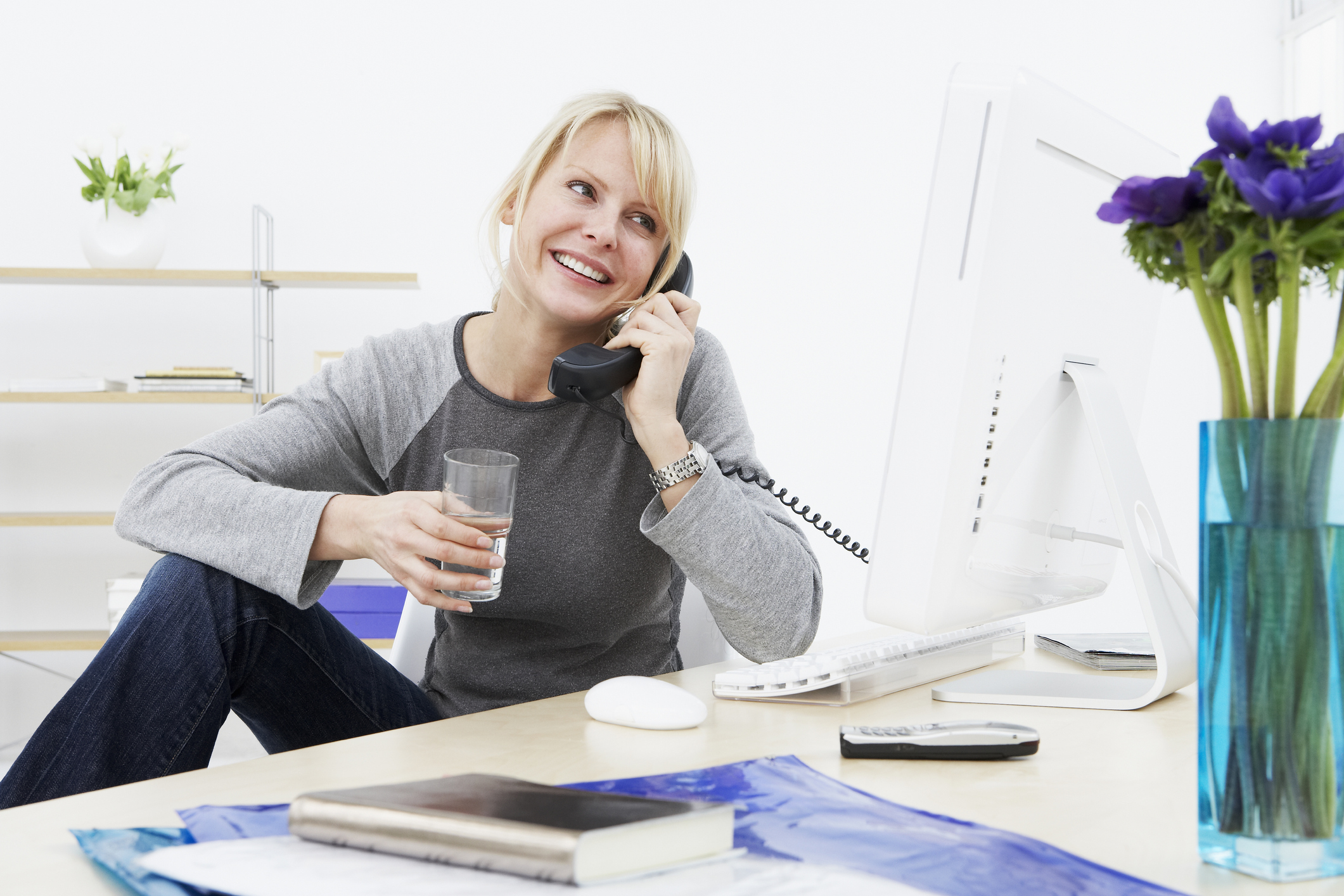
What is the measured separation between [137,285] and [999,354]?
111 inches

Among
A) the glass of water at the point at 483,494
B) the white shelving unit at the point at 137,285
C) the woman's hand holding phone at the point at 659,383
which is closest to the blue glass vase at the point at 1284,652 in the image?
the glass of water at the point at 483,494

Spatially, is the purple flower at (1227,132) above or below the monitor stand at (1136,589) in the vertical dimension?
above

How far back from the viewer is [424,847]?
41cm

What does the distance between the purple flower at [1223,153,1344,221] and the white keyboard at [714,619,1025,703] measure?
510 millimetres

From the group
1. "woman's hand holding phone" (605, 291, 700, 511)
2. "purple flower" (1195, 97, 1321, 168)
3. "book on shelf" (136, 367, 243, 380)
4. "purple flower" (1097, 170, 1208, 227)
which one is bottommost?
"book on shelf" (136, 367, 243, 380)

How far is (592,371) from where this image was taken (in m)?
1.12

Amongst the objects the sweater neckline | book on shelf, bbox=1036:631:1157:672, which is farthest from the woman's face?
book on shelf, bbox=1036:631:1157:672

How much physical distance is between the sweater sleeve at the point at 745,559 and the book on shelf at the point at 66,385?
7.60 feet

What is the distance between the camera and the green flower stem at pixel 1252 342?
1.48 feet

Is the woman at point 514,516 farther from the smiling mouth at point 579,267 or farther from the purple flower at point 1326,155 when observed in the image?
the purple flower at point 1326,155

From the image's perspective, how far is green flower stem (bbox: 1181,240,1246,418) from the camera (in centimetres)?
46

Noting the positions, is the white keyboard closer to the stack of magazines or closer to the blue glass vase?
the blue glass vase

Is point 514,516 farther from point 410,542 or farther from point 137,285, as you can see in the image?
point 137,285

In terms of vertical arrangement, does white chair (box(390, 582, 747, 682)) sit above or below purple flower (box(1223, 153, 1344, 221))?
below
